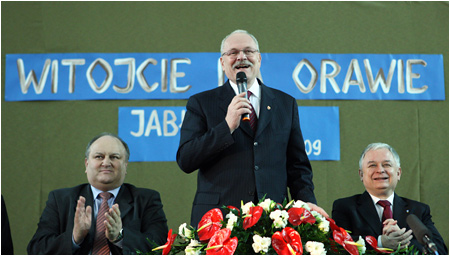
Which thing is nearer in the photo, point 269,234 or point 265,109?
point 269,234

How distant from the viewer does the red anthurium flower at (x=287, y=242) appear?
1.49 metres

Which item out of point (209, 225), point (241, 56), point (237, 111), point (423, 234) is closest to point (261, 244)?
point (209, 225)

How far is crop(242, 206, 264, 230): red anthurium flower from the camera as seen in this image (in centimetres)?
155

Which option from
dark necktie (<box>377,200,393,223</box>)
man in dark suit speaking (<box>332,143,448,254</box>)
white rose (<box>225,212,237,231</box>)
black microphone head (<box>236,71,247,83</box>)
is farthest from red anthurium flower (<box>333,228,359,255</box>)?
dark necktie (<box>377,200,393,223</box>)

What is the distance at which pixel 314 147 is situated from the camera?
4.46 m

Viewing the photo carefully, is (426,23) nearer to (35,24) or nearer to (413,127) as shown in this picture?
(413,127)

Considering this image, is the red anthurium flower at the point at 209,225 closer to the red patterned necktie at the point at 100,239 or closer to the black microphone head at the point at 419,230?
the black microphone head at the point at 419,230

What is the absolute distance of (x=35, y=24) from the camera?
4543 millimetres

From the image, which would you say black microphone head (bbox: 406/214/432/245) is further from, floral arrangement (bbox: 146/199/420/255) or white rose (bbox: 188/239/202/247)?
white rose (bbox: 188/239/202/247)

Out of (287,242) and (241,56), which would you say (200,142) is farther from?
(287,242)

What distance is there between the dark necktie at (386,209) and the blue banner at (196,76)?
1.68 meters

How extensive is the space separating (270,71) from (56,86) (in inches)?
67.6

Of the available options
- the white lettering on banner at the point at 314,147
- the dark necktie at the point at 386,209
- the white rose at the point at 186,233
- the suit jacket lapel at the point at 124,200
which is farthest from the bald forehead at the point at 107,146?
the white lettering on banner at the point at 314,147

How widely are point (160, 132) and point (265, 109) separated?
7.16 feet
